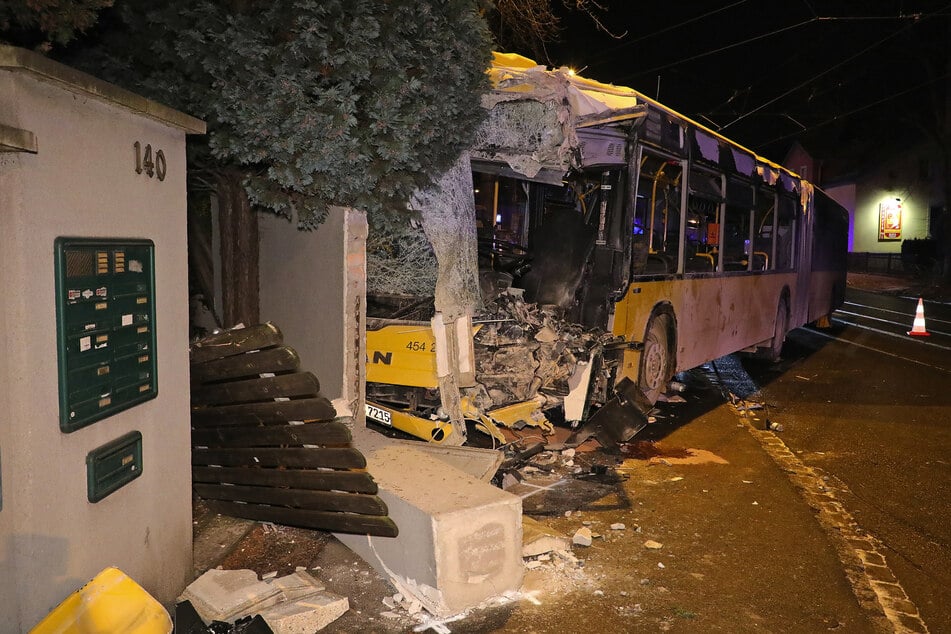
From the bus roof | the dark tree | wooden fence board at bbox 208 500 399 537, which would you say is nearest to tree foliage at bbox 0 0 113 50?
the dark tree

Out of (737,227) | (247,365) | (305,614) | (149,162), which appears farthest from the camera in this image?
(737,227)

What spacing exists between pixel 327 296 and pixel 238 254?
50.0 inches

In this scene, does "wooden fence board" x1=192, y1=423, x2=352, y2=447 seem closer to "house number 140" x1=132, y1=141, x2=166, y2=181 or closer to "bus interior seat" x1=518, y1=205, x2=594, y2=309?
"house number 140" x1=132, y1=141, x2=166, y2=181

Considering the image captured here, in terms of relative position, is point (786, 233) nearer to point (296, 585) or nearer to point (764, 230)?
point (764, 230)

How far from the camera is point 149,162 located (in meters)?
3.71

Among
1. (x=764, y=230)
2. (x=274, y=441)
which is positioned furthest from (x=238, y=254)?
(x=764, y=230)

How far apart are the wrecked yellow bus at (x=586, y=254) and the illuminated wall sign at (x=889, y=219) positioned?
42.7 meters

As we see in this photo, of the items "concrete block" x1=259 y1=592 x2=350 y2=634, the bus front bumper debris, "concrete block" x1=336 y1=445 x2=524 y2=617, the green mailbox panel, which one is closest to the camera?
the green mailbox panel

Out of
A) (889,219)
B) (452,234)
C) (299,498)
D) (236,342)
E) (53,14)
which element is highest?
(889,219)

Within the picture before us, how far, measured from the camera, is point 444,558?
4.00 metres

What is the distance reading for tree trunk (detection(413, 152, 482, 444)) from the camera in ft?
21.4

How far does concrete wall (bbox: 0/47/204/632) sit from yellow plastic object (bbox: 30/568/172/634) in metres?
0.12

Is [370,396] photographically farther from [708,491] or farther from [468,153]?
[708,491]

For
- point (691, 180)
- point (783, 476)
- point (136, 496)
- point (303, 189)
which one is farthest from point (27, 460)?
point (691, 180)
